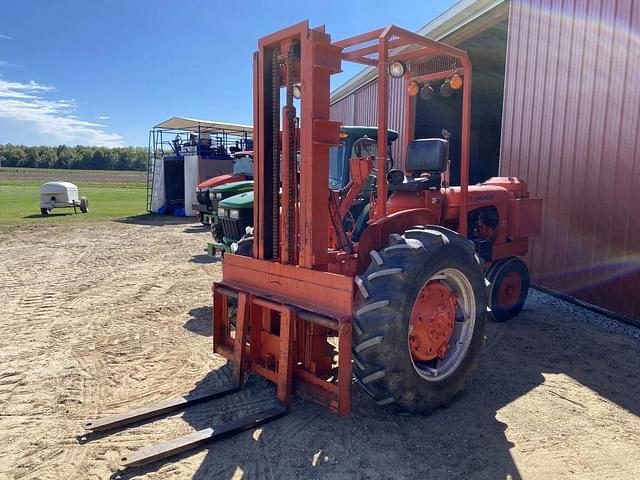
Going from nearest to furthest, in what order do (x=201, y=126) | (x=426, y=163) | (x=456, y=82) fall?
1. (x=426, y=163)
2. (x=456, y=82)
3. (x=201, y=126)

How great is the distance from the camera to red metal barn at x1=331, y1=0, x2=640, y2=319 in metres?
6.40

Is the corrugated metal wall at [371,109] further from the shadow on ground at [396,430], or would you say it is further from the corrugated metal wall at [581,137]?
the shadow on ground at [396,430]

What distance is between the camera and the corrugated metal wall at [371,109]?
12539 millimetres

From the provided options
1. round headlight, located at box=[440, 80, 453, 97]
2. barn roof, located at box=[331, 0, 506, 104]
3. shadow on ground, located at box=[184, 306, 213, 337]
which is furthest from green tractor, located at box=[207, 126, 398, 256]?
barn roof, located at box=[331, 0, 506, 104]

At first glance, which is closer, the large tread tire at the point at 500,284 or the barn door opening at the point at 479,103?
the large tread tire at the point at 500,284

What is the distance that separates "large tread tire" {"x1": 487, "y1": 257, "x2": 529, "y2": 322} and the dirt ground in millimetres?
141

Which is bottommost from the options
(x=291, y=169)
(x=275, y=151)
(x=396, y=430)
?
(x=396, y=430)

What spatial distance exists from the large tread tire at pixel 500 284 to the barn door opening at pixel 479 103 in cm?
405

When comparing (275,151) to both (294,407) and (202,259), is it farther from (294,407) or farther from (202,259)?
(202,259)

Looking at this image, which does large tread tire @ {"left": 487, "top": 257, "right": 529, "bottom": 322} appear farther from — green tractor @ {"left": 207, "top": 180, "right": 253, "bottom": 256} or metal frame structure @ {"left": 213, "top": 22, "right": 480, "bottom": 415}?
green tractor @ {"left": 207, "top": 180, "right": 253, "bottom": 256}

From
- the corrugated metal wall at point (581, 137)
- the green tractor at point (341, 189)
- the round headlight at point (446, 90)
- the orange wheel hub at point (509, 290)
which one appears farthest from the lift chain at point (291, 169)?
the corrugated metal wall at point (581, 137)

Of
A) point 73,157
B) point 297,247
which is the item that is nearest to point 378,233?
point 297,247

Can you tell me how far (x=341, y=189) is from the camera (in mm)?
5297

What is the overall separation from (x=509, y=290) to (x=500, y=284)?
0.89 feet
